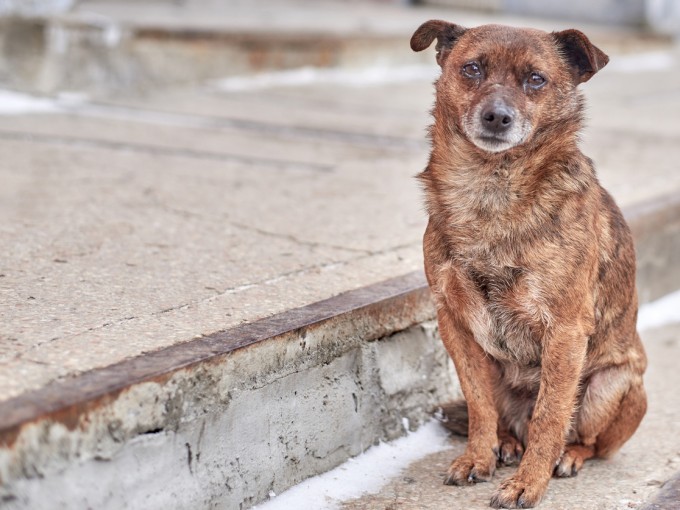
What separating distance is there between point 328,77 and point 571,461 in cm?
655

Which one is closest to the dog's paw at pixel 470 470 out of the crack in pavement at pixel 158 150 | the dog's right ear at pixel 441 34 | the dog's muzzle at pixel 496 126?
the dog's muzzle at pixel 496 126

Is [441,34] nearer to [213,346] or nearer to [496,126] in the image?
[496,126]

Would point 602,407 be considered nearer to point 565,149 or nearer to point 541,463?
point 541,463

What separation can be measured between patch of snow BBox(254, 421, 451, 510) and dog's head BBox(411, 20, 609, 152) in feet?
3.30

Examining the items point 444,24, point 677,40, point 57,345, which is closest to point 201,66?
point 444,24

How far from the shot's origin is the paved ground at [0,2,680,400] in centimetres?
300

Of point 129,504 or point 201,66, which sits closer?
point 129,504

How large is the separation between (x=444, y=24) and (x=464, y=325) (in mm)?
933

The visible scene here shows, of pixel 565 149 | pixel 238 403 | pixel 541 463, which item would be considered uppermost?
pixel 565 149

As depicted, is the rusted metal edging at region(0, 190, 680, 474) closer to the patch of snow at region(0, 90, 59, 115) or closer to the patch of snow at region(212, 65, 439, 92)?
the patch of snow at region(0, 90, 59, 115)

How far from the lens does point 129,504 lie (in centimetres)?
248

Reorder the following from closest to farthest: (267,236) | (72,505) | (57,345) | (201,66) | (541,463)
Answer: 1. (72,505)
2. (57,345)
3. (541,463)
4. (267,236)
5. (201,66)

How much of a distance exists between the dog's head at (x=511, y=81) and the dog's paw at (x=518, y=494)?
0.93 m

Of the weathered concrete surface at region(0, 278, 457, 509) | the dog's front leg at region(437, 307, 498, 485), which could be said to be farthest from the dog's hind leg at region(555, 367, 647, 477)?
the weathered concrete surface at region(0, 278, 457, 509)
